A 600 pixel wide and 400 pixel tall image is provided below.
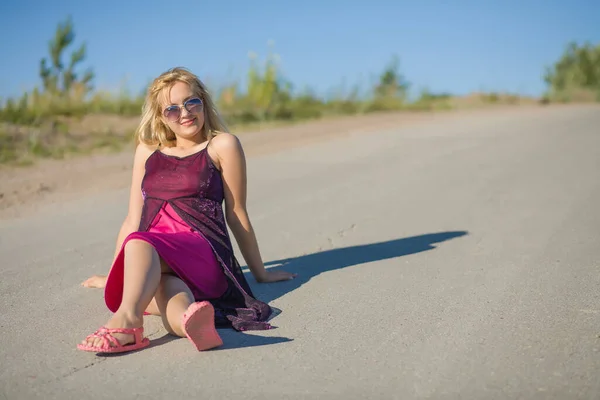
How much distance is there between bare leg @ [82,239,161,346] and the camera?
2986mm

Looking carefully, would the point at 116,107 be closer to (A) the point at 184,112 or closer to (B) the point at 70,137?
(B) the point at 70,137

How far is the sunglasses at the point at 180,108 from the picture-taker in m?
3.82

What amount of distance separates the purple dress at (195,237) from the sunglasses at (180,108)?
211 millimetres

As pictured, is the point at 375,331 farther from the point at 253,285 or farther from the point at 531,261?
the point at 531,261

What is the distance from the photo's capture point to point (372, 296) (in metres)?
3.84

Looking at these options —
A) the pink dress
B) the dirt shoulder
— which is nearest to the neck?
the pink dress

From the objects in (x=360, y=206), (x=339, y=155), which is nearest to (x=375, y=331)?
(x=360, y=206)

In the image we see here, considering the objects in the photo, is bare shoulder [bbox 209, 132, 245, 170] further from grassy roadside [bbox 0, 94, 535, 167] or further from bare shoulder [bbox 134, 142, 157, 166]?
grassy roadside [bbox 0, 94, 535, 167]

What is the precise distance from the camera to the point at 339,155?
909 cm

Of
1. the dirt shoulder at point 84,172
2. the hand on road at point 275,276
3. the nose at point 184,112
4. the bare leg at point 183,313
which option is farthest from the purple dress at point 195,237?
the dirt shoulder at point 84,172

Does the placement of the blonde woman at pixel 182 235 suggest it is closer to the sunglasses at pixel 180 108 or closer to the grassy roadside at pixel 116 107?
the sunglasses at pixel 180 108

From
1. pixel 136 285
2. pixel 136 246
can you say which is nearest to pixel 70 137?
pixel 136 246

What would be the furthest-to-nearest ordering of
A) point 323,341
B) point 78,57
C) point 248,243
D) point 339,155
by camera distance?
point 78,57 < point 339,155 < point 248,243 < point 323,341

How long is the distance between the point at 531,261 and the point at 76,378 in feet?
9.22
